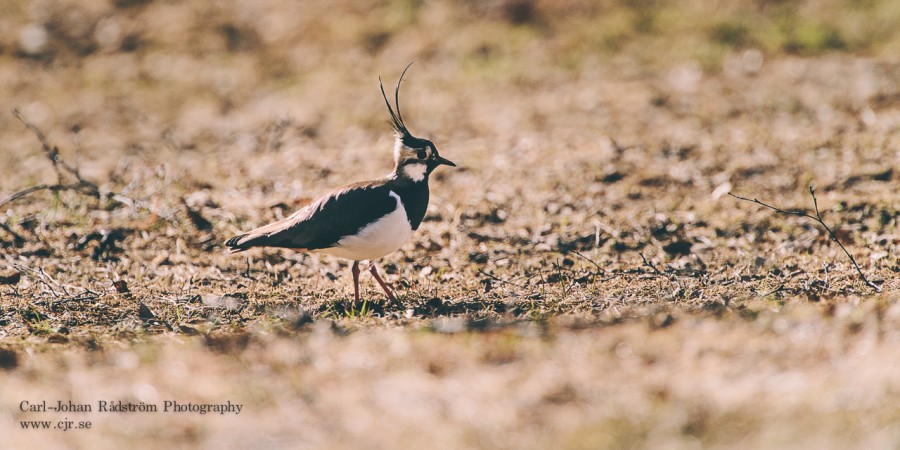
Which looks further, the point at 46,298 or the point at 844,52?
the point at 844,52

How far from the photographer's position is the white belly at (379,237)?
4.72 meters

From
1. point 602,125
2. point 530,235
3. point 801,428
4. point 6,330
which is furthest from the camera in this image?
point 602,125

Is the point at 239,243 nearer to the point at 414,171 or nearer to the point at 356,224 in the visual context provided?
the point at 356,224

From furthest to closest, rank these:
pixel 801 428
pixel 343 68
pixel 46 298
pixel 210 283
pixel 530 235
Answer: pixel 343 68
pixel 530 235
pixel 210 283
pixel 46 298
pixel 801 428

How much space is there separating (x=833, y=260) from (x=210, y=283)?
344 centimetres

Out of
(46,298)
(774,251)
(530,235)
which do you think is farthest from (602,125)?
(46,298)

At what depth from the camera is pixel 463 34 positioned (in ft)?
33.6

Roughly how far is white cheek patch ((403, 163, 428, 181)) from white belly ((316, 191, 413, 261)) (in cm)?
23

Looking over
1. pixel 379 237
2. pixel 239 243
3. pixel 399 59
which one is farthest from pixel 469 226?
pixel 399 59

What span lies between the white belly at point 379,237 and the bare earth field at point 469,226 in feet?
0.94

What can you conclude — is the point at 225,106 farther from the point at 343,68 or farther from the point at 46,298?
the point at 46,298

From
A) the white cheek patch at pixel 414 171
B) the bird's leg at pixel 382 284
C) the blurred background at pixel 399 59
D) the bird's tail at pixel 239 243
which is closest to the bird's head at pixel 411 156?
the white cheek patch at pixel 414 171

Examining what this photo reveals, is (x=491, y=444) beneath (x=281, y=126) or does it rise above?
beneath

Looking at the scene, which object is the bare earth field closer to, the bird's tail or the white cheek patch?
the bird's tail
